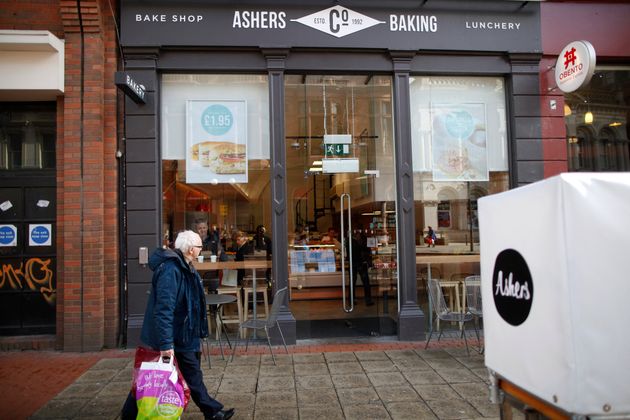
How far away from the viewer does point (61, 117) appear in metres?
6.95

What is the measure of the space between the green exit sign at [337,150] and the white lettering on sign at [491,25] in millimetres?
2722

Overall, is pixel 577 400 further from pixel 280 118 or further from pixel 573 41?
pixel 573 41

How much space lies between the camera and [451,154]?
7.70m

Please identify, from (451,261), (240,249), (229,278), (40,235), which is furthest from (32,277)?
(451,261)

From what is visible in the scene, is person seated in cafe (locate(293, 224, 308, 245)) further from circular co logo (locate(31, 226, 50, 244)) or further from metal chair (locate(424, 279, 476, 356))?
circular co logo (locate(31, 226, 50, 244))

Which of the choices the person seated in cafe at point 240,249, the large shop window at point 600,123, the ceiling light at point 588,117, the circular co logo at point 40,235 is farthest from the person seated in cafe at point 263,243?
the ceiling light at point 588,117

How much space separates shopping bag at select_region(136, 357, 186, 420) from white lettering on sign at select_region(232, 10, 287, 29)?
530cm

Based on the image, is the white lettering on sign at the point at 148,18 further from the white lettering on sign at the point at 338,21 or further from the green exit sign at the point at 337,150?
the green exit sign at the point at 337,150

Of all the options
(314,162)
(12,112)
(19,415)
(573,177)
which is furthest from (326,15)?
(19,415)

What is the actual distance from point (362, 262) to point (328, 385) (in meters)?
4.20

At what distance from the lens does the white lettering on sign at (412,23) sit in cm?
732

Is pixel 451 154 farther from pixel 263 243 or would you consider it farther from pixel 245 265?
pixel 245 265

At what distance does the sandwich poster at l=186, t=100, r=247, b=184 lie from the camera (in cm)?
731

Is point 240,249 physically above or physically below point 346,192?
below
